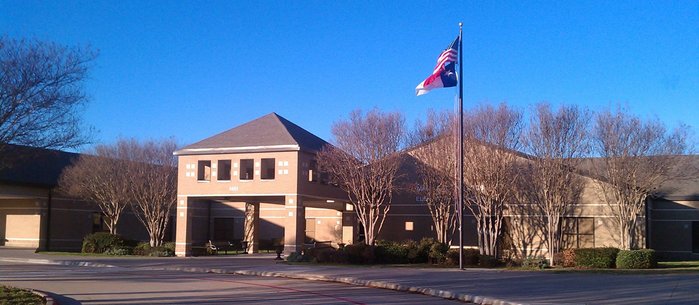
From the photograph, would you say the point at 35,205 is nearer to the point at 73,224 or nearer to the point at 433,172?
the point at 73,224

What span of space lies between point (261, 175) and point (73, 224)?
20.8m

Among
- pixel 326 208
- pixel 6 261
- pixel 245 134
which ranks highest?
→ pixel 245 134

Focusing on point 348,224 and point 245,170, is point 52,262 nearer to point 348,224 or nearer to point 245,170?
point 245,170

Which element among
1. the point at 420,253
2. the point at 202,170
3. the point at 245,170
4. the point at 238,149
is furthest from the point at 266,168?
the point at 420,253

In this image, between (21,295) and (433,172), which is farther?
(433,172)

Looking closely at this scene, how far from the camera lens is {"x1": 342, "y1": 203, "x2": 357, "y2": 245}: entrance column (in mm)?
47062

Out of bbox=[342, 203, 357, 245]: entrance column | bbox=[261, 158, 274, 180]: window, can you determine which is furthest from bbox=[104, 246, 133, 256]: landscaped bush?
bbox=[342, 203, 357, 245]: entrance column

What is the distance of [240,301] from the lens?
57.6ft

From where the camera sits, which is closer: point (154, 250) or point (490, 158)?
point (490, 158)

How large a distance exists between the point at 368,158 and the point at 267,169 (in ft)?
24.6

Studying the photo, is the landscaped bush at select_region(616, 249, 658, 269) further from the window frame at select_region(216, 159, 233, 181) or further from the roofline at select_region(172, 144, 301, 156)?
the window frame at select_region(216, 159, 233, 181)

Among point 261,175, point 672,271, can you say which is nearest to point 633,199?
point 672,271

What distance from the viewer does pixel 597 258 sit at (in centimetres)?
3070

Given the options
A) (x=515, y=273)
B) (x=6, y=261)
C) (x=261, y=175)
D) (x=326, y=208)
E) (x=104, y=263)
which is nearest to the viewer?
(x=515, y=273)
